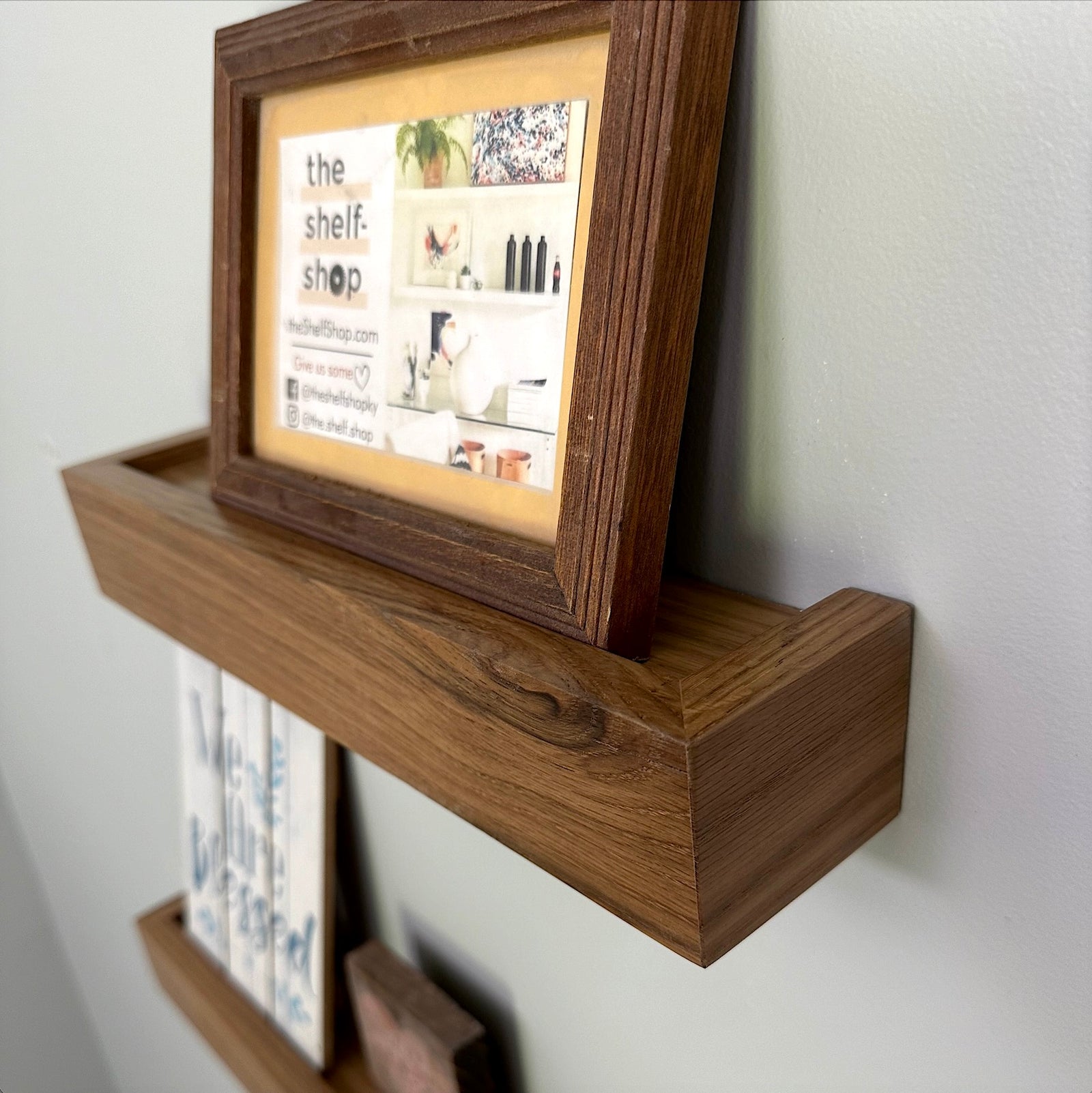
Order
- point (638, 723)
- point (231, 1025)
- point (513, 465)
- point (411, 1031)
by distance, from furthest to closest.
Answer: point (231, 1025), point (411, 1031), point (513, 465), point (638, 723)

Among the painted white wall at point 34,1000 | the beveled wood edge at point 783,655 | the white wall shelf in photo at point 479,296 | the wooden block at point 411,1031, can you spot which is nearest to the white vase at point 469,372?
the white wall shelf in photo at point 479,296

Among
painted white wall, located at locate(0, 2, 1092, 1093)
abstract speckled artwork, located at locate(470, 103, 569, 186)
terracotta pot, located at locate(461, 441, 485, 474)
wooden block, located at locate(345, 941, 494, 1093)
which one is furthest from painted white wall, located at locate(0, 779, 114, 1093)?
abstract speckled artwork, located at locate(470, 103, 569, 186)

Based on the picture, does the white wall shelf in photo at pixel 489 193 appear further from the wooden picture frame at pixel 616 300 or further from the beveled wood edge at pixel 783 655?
→ the beveled wood edge at pixel 783 655

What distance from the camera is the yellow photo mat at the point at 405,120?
36cm

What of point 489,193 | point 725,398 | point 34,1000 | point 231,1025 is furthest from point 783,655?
point 34,1000

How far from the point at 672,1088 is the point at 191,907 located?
1.85 feet

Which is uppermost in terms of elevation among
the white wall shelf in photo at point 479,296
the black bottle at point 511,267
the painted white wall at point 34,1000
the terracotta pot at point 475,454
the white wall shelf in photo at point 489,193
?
the white wall shelf in photo at point 489,193

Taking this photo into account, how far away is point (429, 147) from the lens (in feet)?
1.40

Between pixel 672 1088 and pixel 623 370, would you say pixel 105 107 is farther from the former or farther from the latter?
pixel 672 1088

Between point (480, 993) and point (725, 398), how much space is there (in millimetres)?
481

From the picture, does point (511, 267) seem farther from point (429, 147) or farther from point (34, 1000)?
point (34, 1000)

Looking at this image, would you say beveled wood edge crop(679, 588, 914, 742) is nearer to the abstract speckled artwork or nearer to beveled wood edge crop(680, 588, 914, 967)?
beveled wood edge crop(680, 588, 914, 967)

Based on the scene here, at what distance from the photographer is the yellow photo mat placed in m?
0.36

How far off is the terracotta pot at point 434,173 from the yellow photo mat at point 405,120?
20mm
